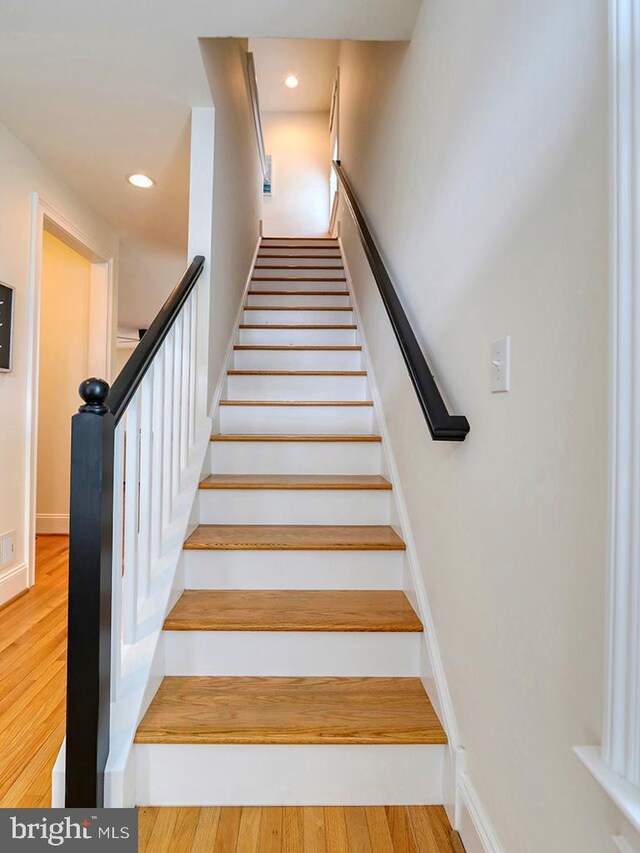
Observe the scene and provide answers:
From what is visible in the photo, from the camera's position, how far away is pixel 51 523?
12.9 feet

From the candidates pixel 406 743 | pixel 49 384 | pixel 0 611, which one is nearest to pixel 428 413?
pixel 406 743

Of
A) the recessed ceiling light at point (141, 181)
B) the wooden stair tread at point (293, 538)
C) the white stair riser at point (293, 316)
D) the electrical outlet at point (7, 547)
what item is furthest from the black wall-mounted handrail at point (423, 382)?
the electrical outlet at point (7, 547)

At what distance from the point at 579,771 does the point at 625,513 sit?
0.42 m

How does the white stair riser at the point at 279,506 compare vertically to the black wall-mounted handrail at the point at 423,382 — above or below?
below

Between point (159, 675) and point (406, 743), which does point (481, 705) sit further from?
point (159, 675)

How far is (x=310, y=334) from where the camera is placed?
10.0 feet

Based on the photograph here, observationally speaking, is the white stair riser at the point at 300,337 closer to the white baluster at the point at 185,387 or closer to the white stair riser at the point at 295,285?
the white stair riser at the point at 295,285

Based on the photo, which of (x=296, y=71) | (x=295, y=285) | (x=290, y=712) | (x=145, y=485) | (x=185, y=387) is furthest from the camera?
(x=296, y=71)

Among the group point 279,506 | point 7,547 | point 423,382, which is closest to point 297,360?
point 279,506

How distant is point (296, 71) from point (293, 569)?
19.5ft

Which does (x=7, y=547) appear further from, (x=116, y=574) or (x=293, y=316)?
(x=293, y=316)

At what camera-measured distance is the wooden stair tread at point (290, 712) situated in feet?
3.87

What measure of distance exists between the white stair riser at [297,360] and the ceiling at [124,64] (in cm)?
116

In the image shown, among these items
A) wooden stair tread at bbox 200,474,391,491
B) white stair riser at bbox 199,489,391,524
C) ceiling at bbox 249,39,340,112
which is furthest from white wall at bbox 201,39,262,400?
ceiling at bbox 249,39,340,112
